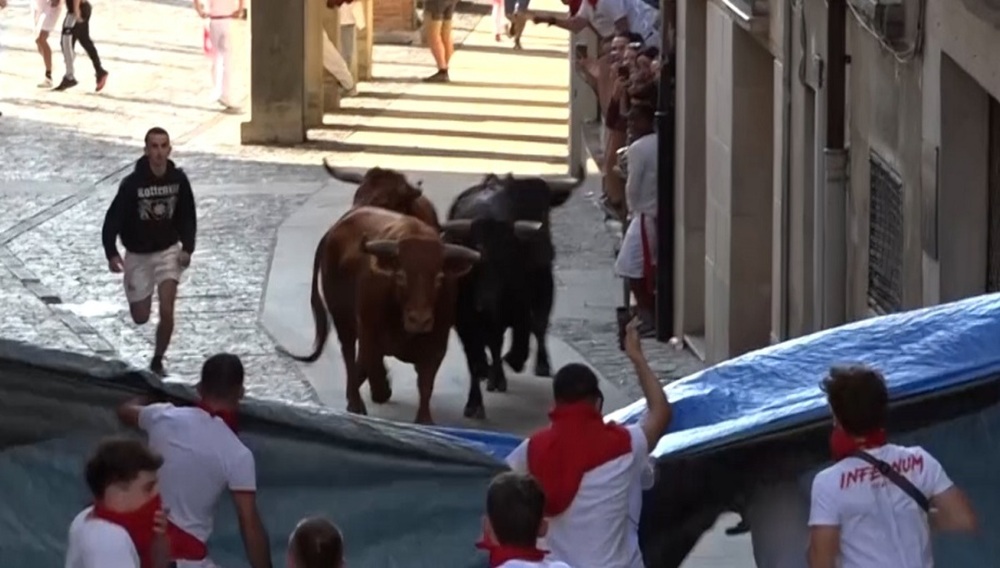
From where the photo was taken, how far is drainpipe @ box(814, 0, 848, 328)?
13531 mm

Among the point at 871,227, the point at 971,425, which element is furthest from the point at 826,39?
the point at 971,425

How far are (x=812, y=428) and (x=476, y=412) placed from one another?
725 centimetres

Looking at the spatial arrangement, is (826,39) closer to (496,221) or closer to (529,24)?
(496,221)

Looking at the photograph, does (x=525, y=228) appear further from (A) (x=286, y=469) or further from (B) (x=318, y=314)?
(A) (x=286, y=469)

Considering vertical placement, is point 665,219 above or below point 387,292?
below

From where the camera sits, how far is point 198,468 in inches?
313

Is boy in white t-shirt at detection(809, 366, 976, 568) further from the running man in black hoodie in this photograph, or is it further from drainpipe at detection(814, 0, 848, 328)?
the running man in black hoodie

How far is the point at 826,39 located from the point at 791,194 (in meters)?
1.51

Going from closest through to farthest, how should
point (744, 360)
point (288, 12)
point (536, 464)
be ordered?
point (536, 464) → point (744, 360) → point (288, 12)

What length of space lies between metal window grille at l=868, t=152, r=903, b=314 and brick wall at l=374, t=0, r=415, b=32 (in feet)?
73.9

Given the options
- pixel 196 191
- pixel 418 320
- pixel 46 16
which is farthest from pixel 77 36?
pixel 418 320

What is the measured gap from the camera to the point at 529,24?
36938 mm

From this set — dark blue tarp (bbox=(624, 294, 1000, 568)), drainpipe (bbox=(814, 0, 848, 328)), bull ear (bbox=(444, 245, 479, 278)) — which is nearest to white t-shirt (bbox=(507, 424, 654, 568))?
dark blue tarp (bbox=(624, 294, 1000, 568))

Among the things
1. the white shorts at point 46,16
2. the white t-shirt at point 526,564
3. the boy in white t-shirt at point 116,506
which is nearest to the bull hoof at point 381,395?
the boy in white t-shirt at point 116,506
